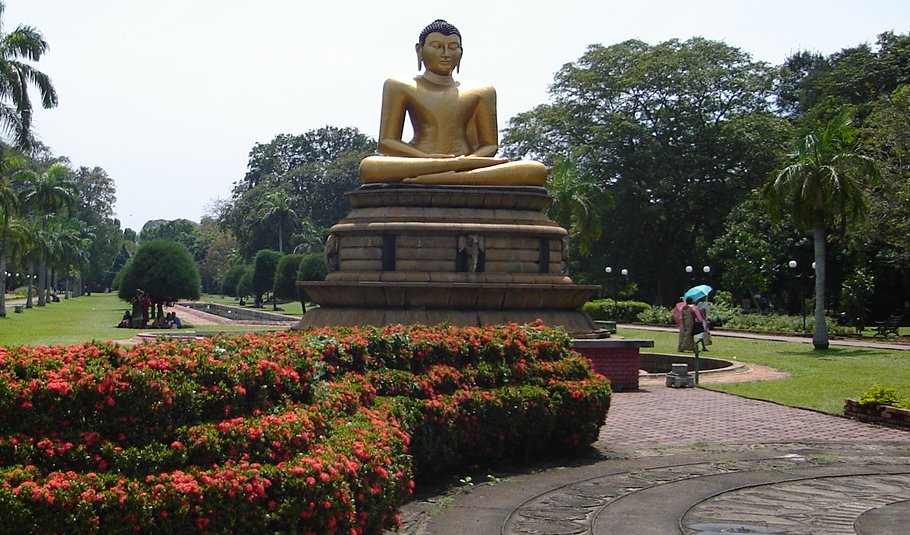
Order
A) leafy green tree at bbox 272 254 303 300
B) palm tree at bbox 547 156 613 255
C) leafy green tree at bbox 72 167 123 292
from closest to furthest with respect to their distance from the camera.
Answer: palm tree at bbox 547 156 613 255
leafy green tree at bbox 272 254 303 300
leafy green tree at bbox 72 167 123 292

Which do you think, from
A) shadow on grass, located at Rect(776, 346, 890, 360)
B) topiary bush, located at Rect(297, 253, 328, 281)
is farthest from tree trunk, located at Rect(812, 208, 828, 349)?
topiary bush, located at Rect(297, 253, 328, 281)

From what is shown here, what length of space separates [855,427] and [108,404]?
9.68 metres

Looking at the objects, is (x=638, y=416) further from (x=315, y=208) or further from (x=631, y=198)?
(x=315, y=208)

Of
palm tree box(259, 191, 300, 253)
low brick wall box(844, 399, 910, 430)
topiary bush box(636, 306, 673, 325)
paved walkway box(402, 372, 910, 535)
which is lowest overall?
paved walkway box(402, 372, 910, 535)

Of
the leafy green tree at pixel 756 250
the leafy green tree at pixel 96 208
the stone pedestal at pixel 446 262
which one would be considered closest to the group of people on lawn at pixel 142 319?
the stone pedestal at pixel 446 262

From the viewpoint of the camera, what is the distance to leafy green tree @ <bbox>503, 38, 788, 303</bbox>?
153 ft

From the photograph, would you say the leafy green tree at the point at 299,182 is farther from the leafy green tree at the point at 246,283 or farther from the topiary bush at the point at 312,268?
the topiary bush at the point at 312,268

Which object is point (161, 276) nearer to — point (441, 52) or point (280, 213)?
point (441, 52)

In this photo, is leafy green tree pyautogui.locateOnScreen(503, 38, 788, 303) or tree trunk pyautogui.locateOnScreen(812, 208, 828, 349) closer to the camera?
tree trunk pyautogui.locateOnScreen(812, 208, 828, 349)

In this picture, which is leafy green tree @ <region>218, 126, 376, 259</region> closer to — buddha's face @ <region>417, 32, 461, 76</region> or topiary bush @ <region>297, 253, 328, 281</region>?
topiary bush @ <region>297, 253, 328, 281</region>

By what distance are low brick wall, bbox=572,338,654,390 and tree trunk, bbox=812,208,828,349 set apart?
1050 cm

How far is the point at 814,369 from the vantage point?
20.3 meters

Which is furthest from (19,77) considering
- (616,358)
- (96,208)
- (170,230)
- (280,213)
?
(170,230)

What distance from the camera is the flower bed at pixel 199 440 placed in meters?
5.42
